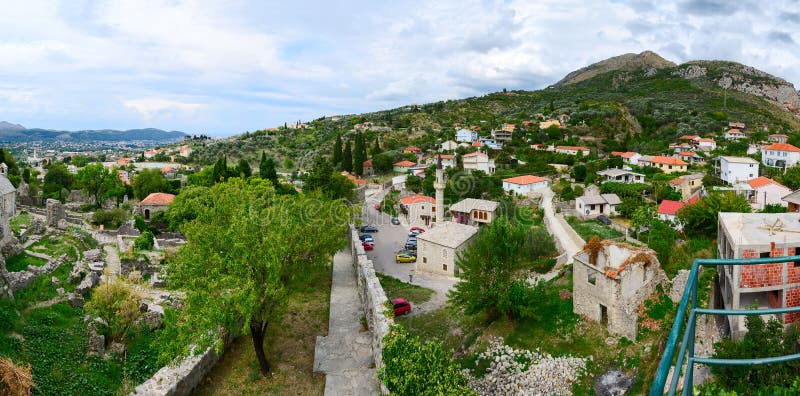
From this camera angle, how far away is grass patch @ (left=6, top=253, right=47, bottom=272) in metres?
21.7

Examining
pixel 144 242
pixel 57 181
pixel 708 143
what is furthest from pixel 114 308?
pixel 708 143

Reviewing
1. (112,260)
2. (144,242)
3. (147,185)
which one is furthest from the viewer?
(147,185)

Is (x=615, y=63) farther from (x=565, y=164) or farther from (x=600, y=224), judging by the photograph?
(x=600, y=224)

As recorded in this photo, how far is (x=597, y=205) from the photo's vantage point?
1566 inches

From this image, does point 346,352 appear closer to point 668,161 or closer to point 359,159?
point 668,161

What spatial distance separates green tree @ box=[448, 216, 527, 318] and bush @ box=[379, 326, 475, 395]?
7245 mm

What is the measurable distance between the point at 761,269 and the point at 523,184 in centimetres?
3752

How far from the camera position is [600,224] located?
3616 cm

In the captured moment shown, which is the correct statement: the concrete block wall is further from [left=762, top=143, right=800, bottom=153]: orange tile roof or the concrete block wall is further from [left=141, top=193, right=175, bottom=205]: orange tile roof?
[left=762, top=143, right=800, bottom=153]: orange tile roof

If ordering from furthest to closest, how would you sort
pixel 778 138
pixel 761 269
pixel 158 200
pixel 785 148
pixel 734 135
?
pixel 734 135
pixel 778 138
pixel 785 148
pixel 158 200
pixel 761 269

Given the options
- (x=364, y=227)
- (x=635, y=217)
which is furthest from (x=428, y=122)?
Answer: (x=635, y=217)

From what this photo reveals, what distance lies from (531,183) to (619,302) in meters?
33.0

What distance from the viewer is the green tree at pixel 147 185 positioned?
53.0m

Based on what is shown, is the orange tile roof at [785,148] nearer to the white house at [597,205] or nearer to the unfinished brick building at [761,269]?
the white house at [597,205]
